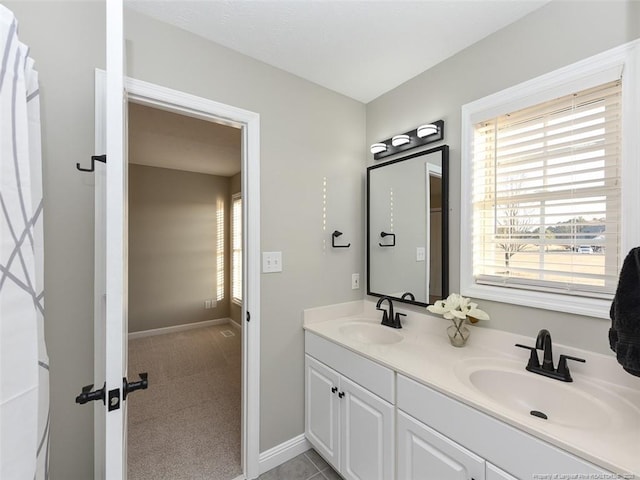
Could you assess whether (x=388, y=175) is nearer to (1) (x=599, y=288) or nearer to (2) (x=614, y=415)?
(1) (x=599, y=288)

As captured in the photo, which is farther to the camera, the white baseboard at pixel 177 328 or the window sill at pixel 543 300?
the white baseboard at pixel 177 328

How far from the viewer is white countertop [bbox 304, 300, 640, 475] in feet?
2.64

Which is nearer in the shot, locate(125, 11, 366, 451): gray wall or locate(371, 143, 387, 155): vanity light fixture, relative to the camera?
locate(125, 11, 366, 451): gray wall

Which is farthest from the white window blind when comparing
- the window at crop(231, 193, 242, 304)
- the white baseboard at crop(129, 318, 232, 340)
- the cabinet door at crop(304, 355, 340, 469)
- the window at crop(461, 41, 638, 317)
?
the white baseboard at crop(129, 318, 232, 340)

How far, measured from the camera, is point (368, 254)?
2.22 metres

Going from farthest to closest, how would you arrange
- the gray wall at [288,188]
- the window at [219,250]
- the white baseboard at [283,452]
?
the window at [219,250], the white baseboard at [283,452], the gray wall at [288,188]

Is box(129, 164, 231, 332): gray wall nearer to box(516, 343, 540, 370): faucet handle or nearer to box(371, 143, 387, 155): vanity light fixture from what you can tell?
box(371, 143, 387, 155): vanity light fixture

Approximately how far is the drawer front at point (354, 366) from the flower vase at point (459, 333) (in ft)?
1.49

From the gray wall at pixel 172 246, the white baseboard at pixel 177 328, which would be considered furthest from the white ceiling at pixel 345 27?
the white baseboard at pixel 177 328

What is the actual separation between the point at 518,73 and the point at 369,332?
1703 mm

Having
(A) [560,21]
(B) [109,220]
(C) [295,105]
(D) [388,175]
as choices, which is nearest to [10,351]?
(B) [109,220]

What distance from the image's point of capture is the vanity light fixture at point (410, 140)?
5.69 ft

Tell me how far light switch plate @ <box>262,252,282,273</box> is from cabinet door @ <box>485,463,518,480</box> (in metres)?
1.35

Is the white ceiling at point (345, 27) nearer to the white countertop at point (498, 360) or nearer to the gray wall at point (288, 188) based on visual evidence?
the gray wall at point (288, 188)
